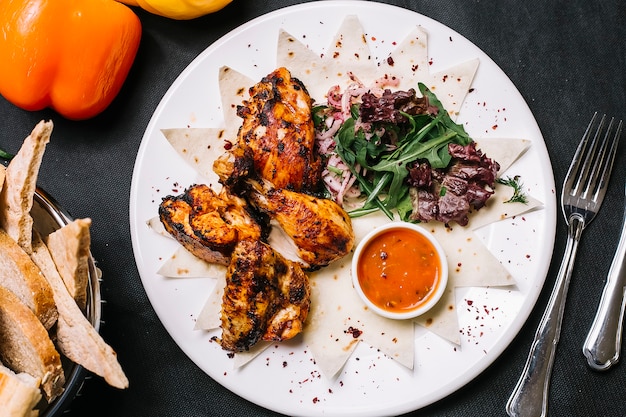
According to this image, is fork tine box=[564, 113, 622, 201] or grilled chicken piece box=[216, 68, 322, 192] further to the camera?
fork tine box=[564, 113, 622, 201]

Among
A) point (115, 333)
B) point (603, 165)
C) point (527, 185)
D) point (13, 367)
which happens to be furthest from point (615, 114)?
point (13, 367)

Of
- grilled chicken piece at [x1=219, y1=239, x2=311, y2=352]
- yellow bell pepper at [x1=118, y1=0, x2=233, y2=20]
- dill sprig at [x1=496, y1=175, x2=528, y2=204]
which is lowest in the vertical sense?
grilled chicken piece at [x1=219, y1=239, x2=311, y2=352]

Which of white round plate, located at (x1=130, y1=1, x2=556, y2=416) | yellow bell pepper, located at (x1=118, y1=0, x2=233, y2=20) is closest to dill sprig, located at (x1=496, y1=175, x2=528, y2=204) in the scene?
white round plate, located at (x1=130, y1=1, x2=556, y2=416)

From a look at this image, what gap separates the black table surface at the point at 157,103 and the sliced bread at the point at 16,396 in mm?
1248

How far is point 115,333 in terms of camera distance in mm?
4289

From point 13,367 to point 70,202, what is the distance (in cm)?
138

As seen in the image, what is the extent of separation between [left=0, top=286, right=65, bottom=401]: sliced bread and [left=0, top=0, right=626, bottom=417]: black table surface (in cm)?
105

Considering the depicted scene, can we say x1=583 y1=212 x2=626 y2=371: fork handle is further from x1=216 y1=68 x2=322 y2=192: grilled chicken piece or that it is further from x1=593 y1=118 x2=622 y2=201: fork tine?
x1=216 y1=68 x2=322 y2=192: grilled chicken piece

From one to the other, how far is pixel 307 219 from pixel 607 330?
2.06m

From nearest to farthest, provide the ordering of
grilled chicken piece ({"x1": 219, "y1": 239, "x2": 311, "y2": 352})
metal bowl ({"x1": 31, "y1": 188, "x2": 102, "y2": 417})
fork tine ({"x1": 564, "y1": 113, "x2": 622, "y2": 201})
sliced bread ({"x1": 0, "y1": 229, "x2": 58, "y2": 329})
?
sliced bread ({"x1": 0, "y1": 229, "x2": 58, "y2": 329}) < metal bowl ({"x1": 31, "y1": 188, "x2": 102, "y2": 417}) < grilled chicken piece ({"x1": 219, "y1": 239, "x2": 311, "y2": 352}) < fork tine ({"x1": 564, "y1": 113, "x2": 622, "y2": 201})

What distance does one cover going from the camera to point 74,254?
3023 mm

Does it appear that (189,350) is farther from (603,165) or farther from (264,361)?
(603,165)

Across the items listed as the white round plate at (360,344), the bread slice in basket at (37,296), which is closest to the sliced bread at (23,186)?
the bread slice in basket at (37,296)

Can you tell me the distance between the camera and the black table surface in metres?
4.28
